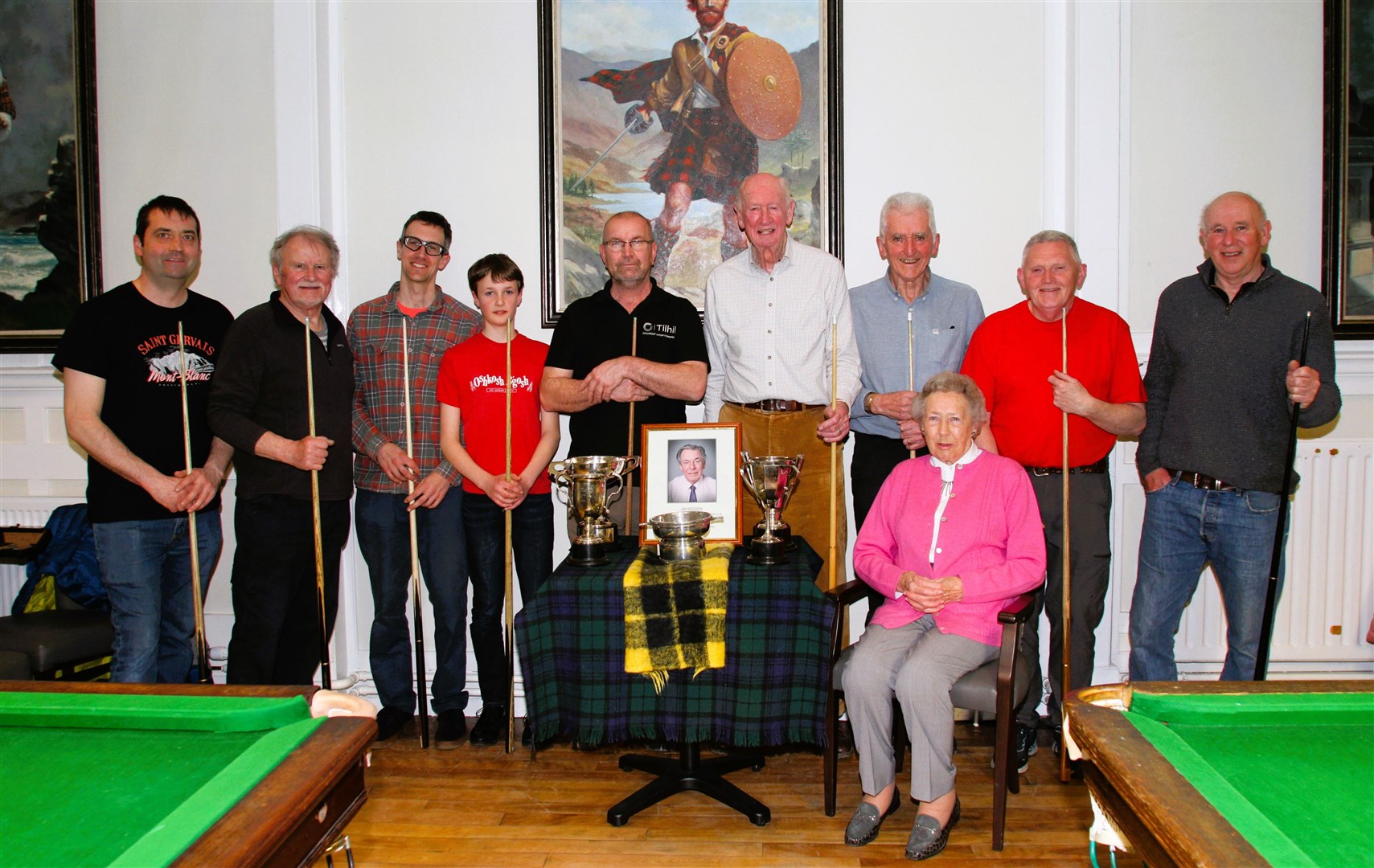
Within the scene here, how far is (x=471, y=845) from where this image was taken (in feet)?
8.67

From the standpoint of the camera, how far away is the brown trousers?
3.04 meters

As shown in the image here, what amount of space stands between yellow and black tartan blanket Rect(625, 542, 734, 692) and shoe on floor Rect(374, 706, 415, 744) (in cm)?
133

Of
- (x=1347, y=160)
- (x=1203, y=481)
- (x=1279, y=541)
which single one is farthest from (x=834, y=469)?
(x=1347, y=160)

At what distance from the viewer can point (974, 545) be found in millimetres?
2674

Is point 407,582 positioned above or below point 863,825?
above

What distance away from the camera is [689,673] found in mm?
2646

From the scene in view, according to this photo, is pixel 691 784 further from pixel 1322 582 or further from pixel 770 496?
pixel 1322 582

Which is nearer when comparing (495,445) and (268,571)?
(268,571)

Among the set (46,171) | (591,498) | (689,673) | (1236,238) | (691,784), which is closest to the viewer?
(689,673)

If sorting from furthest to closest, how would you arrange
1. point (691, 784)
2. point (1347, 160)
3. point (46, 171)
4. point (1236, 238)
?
point (46, 171) → point (1347, 160) → point (1236, 238) → point (691, 784)

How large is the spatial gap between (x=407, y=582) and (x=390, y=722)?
0.52m

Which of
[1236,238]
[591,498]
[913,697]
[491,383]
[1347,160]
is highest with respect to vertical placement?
[1347,160]

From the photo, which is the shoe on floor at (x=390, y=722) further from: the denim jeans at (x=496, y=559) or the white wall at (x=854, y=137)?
the white wall at (x=854, y=137)

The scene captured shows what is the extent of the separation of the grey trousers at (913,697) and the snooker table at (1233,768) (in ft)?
3.23
